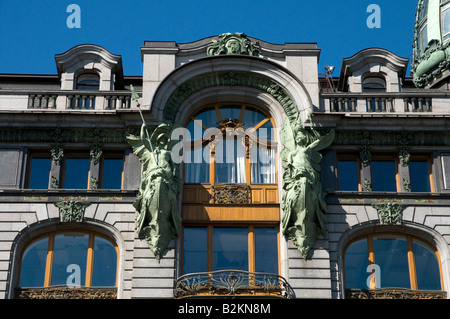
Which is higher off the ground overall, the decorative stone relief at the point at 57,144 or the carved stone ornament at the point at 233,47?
the carved stone ornament at the point at 233,47

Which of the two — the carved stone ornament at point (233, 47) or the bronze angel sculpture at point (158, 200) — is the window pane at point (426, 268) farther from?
the carved stone ornament at point (233, 47)

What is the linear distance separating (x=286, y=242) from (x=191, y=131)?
5.82 metres

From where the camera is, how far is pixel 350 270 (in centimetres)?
3020

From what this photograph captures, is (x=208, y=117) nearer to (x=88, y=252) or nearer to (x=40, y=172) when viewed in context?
(x=40, y=172)

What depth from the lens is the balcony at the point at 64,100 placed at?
3225 centimetres

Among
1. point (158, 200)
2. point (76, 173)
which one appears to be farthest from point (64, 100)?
point (158, 200)

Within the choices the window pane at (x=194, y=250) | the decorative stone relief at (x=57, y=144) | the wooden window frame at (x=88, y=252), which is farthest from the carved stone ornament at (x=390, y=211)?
the decorative stone relief at (x=57, y=144)

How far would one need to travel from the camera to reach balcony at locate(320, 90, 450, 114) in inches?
1278

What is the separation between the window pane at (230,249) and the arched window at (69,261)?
360 centimetres

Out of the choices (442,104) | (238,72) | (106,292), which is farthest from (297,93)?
(106,292)

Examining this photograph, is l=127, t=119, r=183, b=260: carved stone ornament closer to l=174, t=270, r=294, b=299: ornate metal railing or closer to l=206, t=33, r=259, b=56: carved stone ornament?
l=174, t=270, r=294, b=299: ornate metal railing

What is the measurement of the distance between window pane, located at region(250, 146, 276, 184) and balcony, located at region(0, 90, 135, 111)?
5013mm

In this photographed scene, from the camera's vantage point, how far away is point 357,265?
99.3 ft

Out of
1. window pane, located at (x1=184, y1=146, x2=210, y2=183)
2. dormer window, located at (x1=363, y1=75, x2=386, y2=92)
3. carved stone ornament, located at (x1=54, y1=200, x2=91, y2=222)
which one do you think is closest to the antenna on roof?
dormer window, located at (x1=363, y1=75, x2=386, y2=92)
